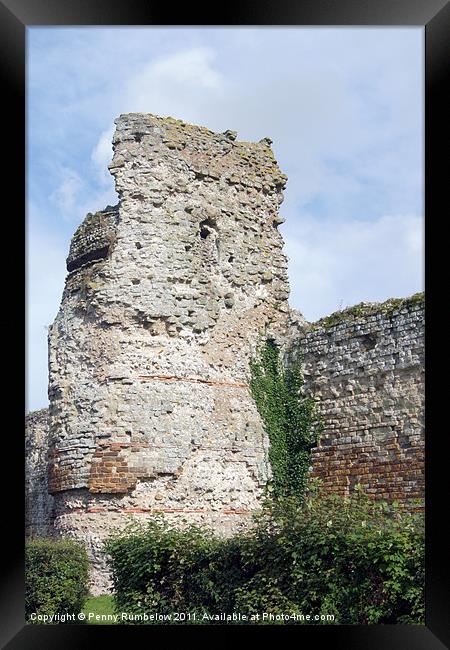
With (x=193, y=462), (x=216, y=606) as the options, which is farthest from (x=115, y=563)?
(x=193, y=462)

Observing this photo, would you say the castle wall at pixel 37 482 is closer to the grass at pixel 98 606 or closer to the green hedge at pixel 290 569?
the grass at pixel 98 606

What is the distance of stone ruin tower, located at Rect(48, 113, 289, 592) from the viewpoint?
1319 cm

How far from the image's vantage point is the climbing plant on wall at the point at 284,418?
1466 cm

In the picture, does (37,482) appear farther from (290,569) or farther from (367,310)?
(290,569)

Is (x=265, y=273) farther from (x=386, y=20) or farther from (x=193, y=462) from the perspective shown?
(x=386, y=20)

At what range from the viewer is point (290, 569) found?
1001 centimetres

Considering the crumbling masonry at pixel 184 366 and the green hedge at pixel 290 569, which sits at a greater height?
the crumbling masonry at pixel 184 366

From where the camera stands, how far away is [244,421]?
14.3 meters

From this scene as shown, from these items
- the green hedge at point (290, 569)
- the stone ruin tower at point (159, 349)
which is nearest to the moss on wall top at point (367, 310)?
the stone ruin tower at point (159, 349)

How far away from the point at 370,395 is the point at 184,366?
8.50 ft

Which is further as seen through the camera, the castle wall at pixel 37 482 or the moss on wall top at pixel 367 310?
the castle wall at pixel 37 482

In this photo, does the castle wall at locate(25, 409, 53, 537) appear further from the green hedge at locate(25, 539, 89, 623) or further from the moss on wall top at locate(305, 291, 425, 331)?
the moss on wall top at locate(305, 291, 425, 331)
